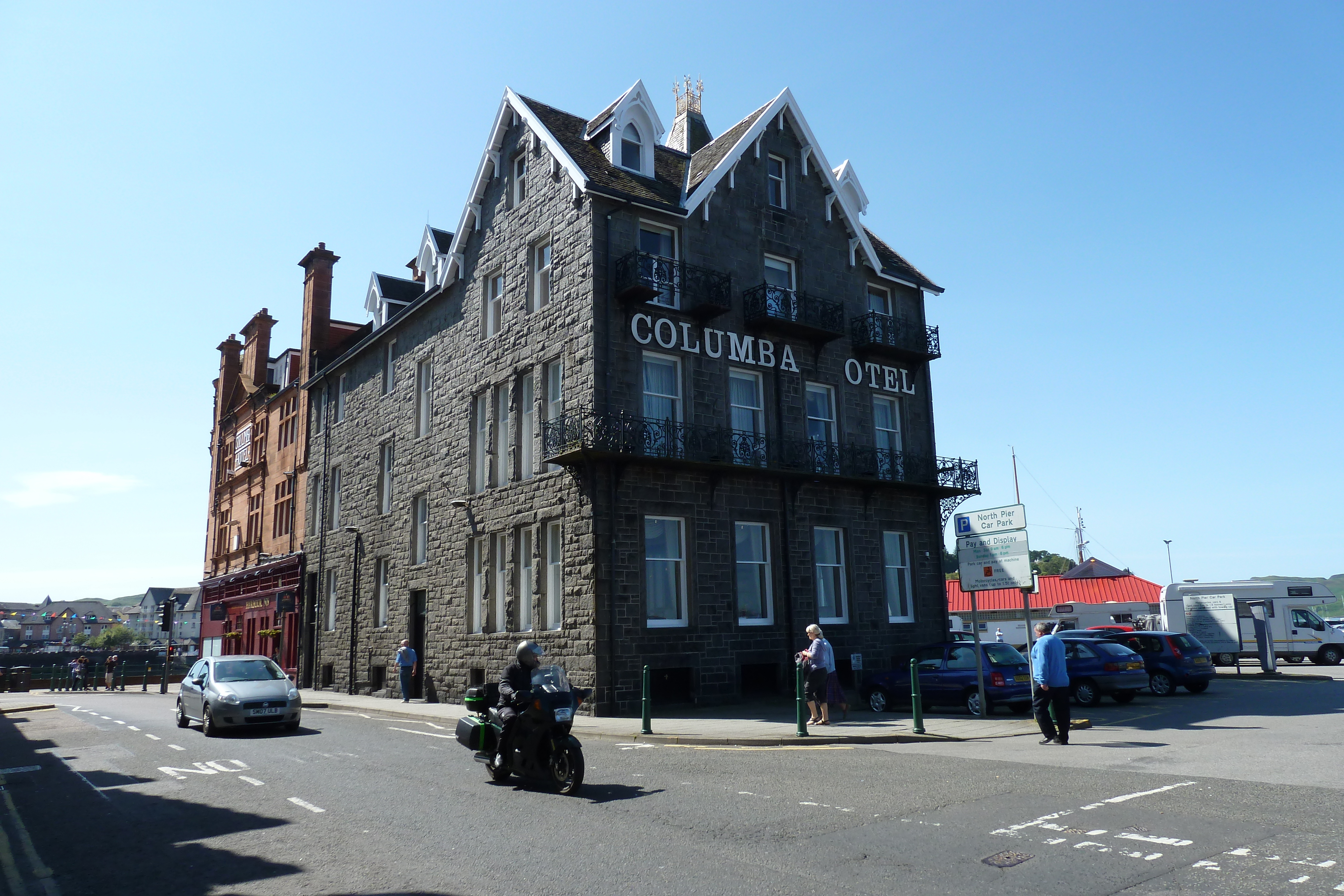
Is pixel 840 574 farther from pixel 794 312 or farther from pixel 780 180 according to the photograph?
pixel 780 180

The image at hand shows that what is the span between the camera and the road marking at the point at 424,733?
16469 millimetres

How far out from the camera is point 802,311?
24453mm

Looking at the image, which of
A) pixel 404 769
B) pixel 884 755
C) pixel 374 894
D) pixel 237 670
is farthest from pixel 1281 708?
pixel 237 670

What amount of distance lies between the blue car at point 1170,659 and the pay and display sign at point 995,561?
5468 millimetres

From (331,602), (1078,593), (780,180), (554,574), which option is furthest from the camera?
(1078,593)

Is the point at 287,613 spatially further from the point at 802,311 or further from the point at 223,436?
the point at 802,311

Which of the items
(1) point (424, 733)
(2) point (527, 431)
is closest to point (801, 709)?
(1) point (424, 733)

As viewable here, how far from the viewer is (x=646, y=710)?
52.2 ft

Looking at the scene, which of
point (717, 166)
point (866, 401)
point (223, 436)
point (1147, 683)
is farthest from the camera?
point (223, 436)

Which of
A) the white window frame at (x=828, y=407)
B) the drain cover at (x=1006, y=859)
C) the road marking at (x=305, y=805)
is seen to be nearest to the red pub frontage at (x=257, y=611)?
the white window frame at (x=828, y=407)

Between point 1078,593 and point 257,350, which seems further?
Result: point 1078,593

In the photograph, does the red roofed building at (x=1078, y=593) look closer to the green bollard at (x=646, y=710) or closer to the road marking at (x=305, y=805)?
the green bollard at (x=646, y=710)

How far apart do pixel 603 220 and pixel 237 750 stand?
1338 cm

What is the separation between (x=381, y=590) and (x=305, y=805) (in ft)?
72.3
